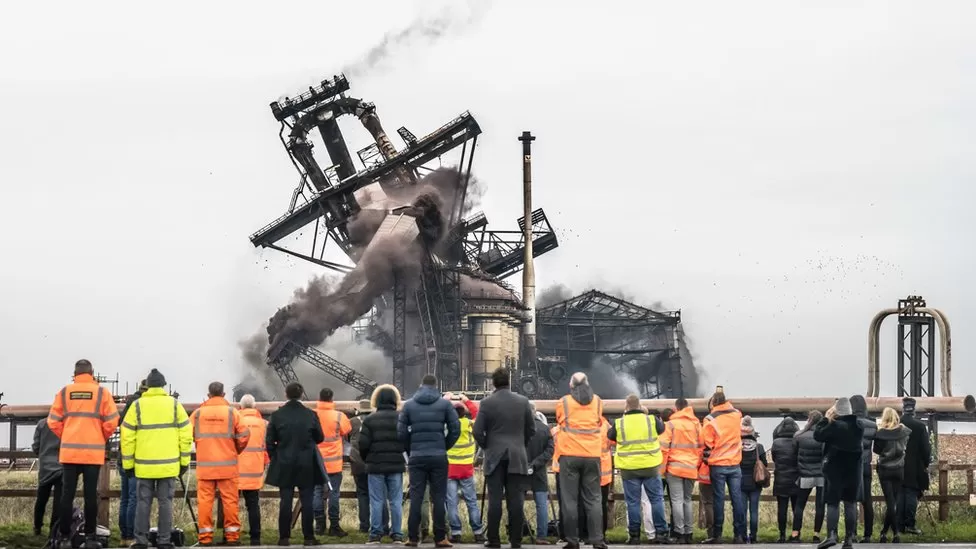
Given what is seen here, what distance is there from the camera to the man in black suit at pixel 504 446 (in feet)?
52.4

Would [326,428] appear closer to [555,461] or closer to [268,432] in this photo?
[268,432]

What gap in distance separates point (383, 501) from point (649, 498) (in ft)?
11.6

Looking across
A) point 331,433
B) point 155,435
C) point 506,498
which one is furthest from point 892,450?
point 155,435

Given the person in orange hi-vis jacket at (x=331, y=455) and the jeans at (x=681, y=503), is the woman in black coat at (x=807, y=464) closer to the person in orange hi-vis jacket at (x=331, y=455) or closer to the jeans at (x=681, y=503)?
the jeans at (x=681, y=503)

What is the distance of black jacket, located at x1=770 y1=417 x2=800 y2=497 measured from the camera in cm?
1859

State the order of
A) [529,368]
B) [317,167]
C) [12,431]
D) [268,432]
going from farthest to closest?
[529,368] → [317,167] → [12,431] → [268,432]

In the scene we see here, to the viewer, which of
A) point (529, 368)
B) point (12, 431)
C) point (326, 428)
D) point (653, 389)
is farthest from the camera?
point (653, 389)

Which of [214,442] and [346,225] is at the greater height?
[346,225]

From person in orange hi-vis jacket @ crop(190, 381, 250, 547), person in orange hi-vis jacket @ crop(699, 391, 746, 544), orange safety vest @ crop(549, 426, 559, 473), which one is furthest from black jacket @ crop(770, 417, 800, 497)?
person in orange hi-vis jacket @ crop(190, 381, 250, 547)

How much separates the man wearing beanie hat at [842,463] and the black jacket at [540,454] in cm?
322

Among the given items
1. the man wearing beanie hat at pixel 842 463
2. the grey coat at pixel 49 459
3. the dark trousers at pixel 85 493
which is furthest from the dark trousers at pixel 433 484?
the man wearing beanie hat at pixel 842 463

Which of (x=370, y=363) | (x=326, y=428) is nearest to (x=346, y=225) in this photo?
(x=370, y=363)

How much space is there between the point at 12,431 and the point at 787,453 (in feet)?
125

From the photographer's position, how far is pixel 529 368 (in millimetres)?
78062
